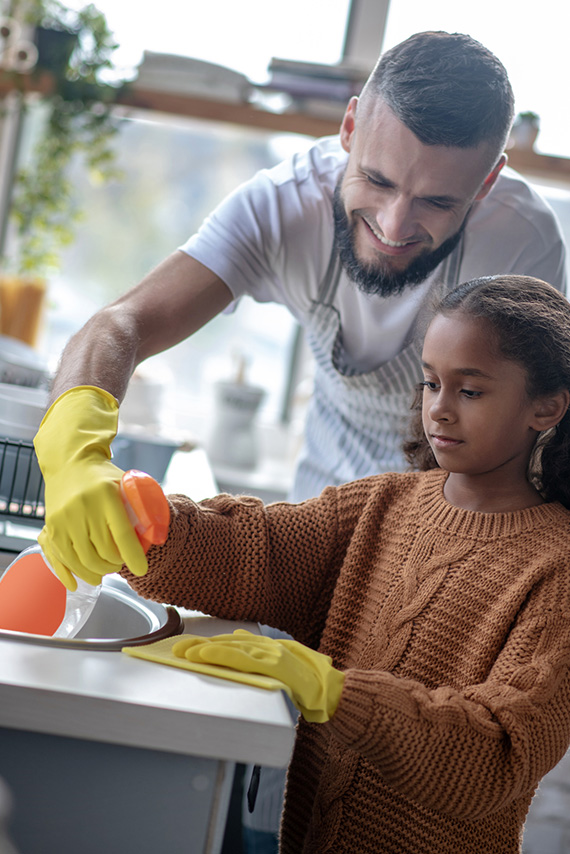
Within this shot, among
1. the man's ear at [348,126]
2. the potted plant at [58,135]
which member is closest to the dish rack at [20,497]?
the man's ear at [348,126]

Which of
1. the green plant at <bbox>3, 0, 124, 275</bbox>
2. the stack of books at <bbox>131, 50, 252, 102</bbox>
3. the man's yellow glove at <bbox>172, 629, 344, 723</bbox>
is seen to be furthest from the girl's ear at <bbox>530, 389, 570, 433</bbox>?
the green plant at <bbox>3, 0, 124, 275</bbox>

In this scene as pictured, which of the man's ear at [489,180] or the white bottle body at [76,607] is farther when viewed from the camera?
the man's ear at [489,180]

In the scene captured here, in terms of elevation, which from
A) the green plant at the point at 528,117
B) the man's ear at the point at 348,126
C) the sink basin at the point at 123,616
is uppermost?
the green plant at the point at 528,117

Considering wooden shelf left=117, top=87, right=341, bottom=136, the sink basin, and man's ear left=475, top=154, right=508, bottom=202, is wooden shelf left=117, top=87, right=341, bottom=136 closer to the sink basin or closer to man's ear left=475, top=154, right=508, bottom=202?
man's ear left=475, top=154, right=508, bottom=202

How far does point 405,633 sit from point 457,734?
0.15 metres

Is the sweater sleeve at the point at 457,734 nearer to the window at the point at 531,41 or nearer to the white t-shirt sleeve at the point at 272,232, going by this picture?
the white t-shirt sleeve at the point at 272,232

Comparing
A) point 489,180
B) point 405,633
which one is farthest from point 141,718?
point 489,180

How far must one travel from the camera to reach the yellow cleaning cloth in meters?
0.63

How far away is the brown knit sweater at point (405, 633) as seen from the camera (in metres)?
0.67

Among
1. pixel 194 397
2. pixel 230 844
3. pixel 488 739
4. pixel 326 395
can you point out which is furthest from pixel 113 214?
pixel 488 739

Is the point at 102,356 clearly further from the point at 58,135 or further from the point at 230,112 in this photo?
the point at 58,135

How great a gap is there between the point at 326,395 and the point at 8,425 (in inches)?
23.5

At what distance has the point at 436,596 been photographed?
811mm

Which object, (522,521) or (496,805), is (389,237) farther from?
(496,805)
